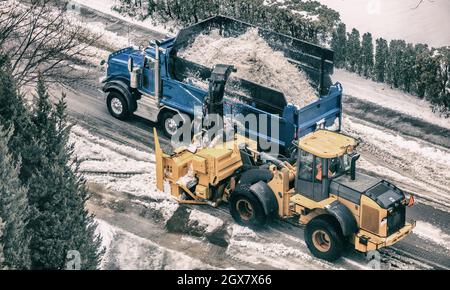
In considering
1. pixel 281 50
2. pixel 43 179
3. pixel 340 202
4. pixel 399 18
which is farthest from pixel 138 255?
pixel 399 18

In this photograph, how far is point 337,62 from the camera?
2538 centimetres

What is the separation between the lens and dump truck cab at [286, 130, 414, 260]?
1452 cm

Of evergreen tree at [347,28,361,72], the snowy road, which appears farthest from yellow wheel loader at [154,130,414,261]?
evergreen tree at [347,28,361,72]

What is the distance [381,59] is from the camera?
2391cm

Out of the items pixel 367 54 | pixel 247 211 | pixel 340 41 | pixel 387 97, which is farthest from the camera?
pixel 340 41

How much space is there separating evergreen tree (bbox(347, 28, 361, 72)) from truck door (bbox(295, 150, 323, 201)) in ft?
33.4

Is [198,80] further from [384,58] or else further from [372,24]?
[372,24]

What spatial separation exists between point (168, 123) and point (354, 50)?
7.78m

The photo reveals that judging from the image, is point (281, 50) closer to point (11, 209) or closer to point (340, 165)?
point (340, 165)

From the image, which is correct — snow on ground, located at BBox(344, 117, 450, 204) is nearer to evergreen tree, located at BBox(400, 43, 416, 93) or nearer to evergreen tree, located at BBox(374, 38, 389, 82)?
evergreen tree, located at BBox(400, 43, 416, 93)

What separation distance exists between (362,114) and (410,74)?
2.33 meters

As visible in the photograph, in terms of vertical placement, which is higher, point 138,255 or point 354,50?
point 354,50

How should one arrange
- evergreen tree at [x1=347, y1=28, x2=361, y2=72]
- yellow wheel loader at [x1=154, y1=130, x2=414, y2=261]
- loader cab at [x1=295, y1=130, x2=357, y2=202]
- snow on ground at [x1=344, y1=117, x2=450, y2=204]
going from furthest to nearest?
evergreen tree at [x1=347, y1=28, x2=361, y2=72] < snow on ground at [x1=344, y1=117, x2=450, y2=204] < loader cab at [x1=295, y1=130, x2=357, y2=202] < yellow wheel loader at [x1=154, y1=130, x2=414, y2=261]
